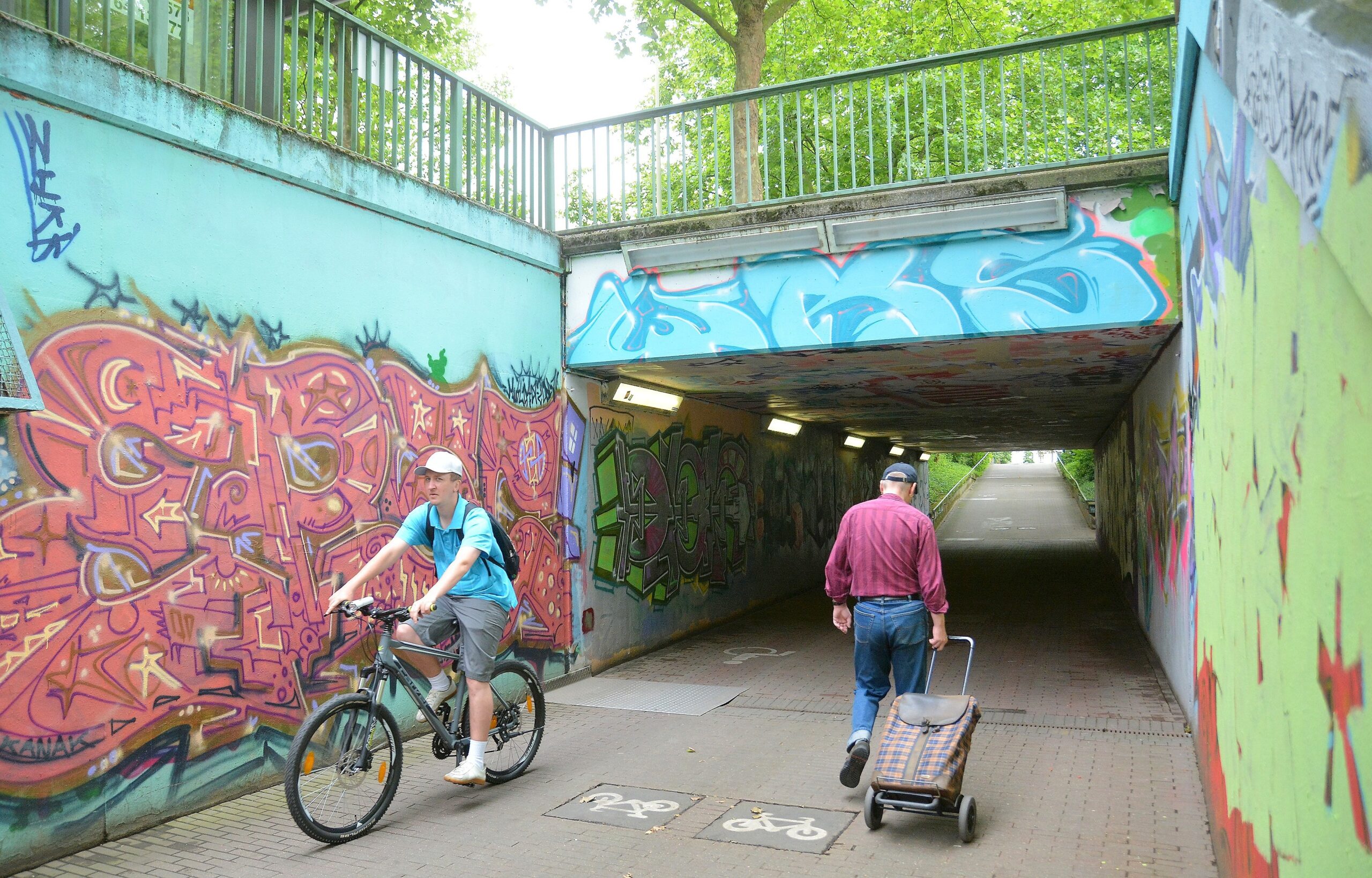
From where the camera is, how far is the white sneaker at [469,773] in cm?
516

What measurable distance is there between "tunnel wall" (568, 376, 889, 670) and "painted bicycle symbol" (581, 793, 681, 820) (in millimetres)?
3678

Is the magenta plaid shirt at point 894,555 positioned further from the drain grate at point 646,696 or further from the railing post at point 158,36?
the railing post at point 158,36

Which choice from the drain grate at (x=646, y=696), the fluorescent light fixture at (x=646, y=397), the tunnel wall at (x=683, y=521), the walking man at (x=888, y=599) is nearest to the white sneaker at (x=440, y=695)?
the walking man at (x=888, y=599)

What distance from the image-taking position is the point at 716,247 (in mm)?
8211

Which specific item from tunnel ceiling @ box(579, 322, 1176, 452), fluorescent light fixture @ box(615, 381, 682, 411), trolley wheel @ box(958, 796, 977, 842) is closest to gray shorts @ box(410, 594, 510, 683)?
trolley wheel @ box(958, 796, 977, 842)

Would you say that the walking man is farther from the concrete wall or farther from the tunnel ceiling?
the concrete wall

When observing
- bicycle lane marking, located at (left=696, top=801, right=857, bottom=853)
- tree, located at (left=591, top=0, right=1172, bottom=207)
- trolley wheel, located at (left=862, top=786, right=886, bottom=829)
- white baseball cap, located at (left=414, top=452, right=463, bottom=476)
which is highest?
tree, located at (left=591, top=0, right=1172, bottom=207)

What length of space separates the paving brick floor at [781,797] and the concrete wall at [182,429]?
0.55 meters

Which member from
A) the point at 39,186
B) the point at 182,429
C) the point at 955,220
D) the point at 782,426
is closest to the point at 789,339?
the point at 955,220

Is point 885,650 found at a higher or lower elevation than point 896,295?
lower

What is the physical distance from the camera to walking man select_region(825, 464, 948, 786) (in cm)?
519

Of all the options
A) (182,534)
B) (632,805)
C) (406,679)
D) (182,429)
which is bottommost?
(632,805)

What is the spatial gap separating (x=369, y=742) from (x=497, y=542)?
1.26 metres

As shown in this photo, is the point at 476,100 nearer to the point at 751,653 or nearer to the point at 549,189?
the point at 549,189
